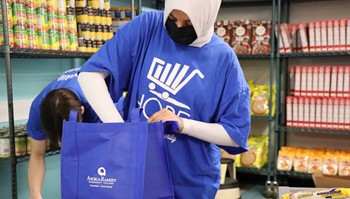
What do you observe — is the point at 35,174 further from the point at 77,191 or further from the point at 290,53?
the point at 290,53

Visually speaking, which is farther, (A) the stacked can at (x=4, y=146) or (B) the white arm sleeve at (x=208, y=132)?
(A) the stacked can at (x=4, y=146)

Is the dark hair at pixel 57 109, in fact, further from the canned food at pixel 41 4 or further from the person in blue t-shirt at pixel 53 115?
the canned food at pixel 41 4

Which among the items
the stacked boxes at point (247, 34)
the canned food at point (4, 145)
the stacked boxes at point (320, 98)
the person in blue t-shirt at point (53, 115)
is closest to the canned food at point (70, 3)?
the person in blue t-shirt at point (53, 115)

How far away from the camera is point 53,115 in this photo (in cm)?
165

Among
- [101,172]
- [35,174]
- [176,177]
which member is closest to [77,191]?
[101,172]

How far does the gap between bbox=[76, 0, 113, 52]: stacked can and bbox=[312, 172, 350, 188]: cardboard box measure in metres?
1.90

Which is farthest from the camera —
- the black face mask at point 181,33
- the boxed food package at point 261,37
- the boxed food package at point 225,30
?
the boxed food package at point 225,30

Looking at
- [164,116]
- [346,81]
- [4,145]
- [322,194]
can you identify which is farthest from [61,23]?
[346,81]

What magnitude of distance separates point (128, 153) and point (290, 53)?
9.68 ft

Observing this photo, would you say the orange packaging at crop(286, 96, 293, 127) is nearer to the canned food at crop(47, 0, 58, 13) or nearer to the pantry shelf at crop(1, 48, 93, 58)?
the pantry shelf at crop(1, 48, 93, 58)

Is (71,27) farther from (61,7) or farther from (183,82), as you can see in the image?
(183,82)

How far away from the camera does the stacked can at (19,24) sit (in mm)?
2324

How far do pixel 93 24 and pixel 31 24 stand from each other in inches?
22.3

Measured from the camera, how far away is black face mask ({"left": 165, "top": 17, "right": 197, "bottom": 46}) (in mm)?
1314
